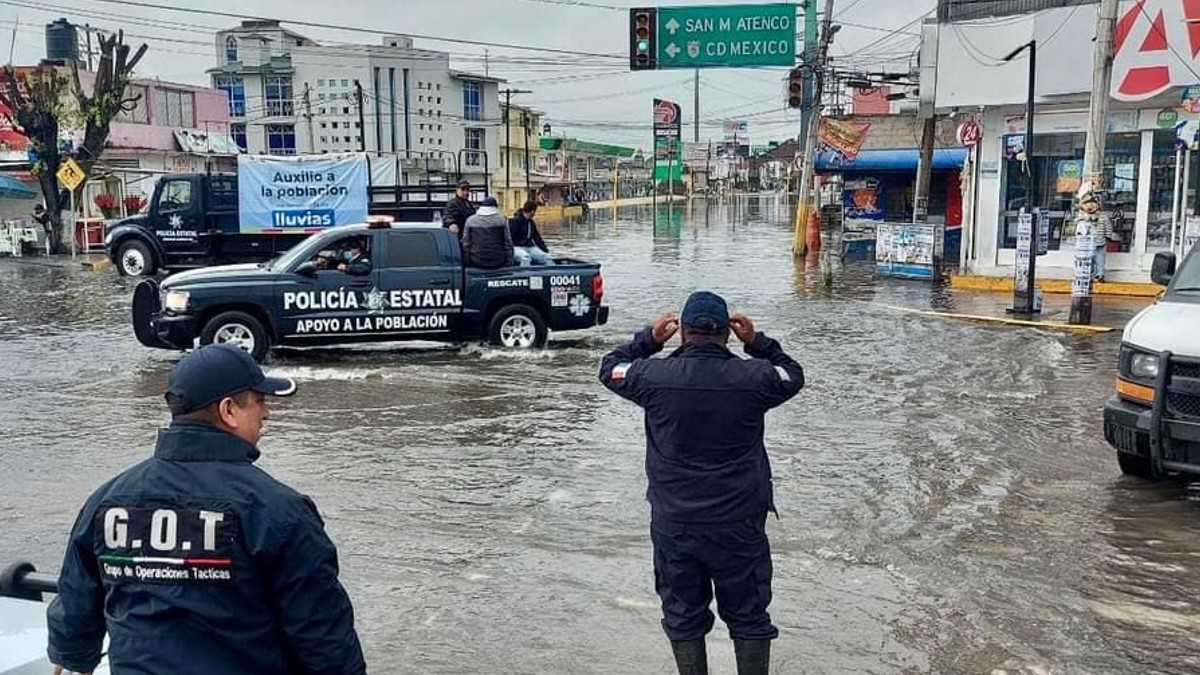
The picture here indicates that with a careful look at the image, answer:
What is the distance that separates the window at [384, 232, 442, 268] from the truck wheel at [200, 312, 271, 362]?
5.40 ft

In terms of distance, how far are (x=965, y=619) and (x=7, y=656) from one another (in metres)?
4.21

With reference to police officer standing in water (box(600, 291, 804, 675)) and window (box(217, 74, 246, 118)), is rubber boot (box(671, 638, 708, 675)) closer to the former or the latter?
police officer standing in water (box(600, 291, 804, 675))

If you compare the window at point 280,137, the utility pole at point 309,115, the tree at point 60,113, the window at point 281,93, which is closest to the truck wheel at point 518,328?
the tree at point 60,113

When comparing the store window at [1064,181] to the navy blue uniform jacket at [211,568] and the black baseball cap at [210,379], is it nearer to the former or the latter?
the black baseball cap at [210,379]

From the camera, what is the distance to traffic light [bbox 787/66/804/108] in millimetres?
26719

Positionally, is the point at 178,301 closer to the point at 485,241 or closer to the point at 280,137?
the point at 485,241

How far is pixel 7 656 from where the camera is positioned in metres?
3.22

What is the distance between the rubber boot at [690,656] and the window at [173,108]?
4985cm

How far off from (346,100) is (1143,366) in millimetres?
67540

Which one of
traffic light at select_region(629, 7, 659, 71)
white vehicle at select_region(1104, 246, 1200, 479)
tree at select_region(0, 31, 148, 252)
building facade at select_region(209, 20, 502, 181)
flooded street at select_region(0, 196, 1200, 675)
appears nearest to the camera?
flooded street at select_region(0, 196, 1200, 675)

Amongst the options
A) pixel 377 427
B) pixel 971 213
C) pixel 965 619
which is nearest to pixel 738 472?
pixel 965 619

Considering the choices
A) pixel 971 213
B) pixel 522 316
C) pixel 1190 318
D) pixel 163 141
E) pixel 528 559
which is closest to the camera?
pixel 528 559

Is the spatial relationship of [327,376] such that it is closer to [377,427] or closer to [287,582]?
[377,427]

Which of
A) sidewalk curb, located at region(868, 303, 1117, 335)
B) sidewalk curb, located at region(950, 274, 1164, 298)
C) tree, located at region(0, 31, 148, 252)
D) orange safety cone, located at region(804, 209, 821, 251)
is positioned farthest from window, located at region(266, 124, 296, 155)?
sidewalk curb, located at region(868, 303, 1117, 335)
